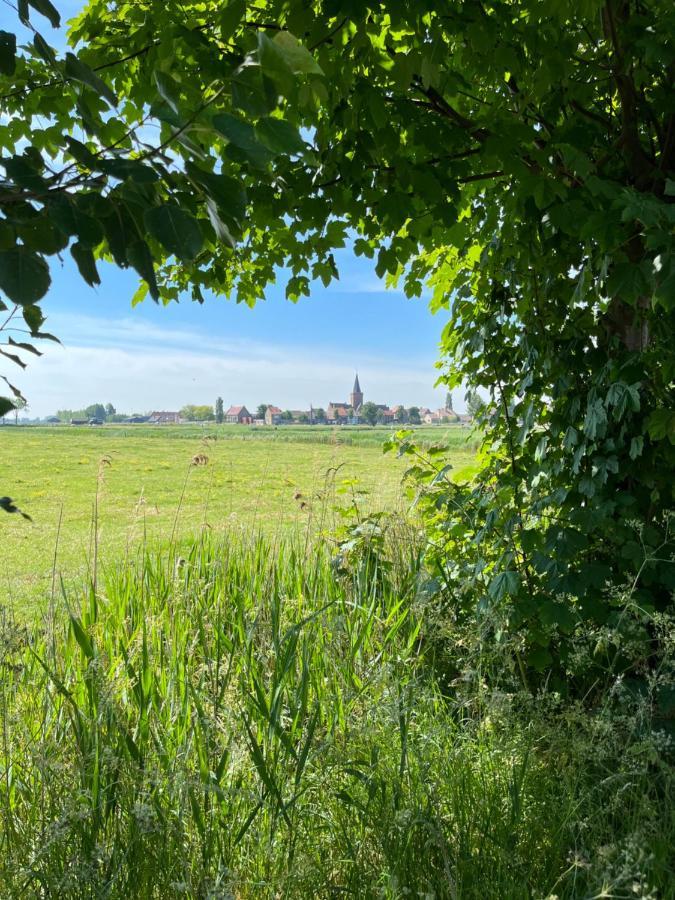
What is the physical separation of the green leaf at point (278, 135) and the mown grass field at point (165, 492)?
2.14 metres

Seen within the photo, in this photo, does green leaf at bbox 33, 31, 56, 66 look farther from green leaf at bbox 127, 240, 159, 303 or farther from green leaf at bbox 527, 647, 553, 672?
green leaf at bbox 527, 647, 553, 672

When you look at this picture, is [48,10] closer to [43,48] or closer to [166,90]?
[43,48]

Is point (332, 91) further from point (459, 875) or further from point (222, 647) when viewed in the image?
point (459, 875)

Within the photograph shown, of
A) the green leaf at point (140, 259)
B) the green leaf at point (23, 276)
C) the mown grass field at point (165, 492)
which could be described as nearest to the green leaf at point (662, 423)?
the mown grass field at point (165, 492)

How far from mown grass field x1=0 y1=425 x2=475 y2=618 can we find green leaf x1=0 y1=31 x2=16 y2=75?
198 cm

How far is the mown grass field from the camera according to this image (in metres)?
4.51

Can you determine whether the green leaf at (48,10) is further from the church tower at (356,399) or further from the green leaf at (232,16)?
the church tower at (356,399)

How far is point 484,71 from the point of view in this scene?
2.64 m

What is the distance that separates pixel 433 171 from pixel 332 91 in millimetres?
487

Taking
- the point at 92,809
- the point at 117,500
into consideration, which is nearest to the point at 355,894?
the point at 92,809

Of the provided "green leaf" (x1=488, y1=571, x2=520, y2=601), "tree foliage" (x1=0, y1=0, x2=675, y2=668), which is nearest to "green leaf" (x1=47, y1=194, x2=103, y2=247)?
"tree foliage" (x1=0, y1=0, x2=675, y2=668)

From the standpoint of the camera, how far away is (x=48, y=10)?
96cm

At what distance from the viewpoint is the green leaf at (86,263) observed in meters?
0.89

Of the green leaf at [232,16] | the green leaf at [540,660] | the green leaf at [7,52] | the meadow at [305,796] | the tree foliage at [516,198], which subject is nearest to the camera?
the green leaf at [7,52]
